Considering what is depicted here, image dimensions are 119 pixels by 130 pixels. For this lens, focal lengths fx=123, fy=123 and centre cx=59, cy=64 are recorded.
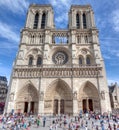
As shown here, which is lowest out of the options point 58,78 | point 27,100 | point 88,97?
point 27,100

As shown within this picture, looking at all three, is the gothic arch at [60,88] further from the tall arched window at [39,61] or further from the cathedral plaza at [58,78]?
the tall arched window at [39,61]

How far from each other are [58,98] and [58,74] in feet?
14.4

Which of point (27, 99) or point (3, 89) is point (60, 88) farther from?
point (3, 89)

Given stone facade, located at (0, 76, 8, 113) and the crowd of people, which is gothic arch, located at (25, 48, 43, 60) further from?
stone facade, located at (0, 76, 8, 113)

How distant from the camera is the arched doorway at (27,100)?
21734 millimetres

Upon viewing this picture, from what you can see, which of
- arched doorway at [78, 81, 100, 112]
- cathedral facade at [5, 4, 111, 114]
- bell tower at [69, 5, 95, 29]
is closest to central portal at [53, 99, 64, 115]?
cathedral facade at [5, 4, 111, 114]

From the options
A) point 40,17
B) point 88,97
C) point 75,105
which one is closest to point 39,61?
point 75,105

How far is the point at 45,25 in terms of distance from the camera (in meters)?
30.1

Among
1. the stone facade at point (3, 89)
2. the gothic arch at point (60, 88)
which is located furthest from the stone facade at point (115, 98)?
the stone facade at point (3, 89)

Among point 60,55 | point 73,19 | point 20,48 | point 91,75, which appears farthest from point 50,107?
point 73,19

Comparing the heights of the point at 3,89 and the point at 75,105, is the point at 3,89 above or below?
above

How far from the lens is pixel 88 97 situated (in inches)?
869

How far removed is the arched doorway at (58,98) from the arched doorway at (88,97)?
2093 mm

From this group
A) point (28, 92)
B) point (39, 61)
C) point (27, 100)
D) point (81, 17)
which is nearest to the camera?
point (27, 100)
